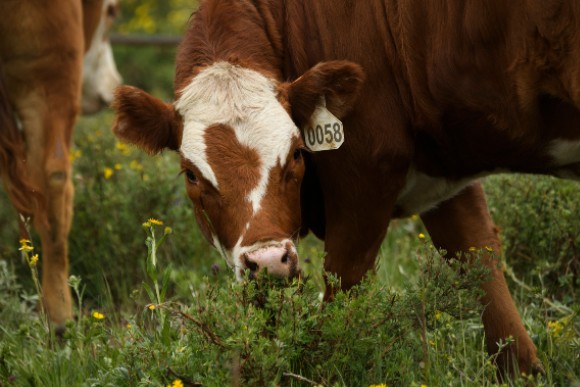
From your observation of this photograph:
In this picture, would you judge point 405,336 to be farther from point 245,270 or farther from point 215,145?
point 215,145

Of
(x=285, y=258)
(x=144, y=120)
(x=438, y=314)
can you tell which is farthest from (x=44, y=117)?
(x=438, y=314)

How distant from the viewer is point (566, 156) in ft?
11.4

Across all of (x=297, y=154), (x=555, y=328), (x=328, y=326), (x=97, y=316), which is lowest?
(x=555, y=328)

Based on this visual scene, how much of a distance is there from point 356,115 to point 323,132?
0.17 meters

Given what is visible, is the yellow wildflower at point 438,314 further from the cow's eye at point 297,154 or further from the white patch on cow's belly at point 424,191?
the cow's eye at point 297,154

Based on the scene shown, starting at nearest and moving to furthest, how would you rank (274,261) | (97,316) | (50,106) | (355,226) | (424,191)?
(274,261) < (97,316) < (355,226) < (424,191) < (50,106)

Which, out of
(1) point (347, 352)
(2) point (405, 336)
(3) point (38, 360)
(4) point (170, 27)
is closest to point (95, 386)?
(3) point (38, 360)

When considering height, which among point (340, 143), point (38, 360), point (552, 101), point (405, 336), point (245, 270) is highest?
point (552, 101)

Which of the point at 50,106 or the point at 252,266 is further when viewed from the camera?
the point at 50,106

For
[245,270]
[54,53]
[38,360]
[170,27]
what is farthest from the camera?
[170,27]

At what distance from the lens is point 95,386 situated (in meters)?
3.35

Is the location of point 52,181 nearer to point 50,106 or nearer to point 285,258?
point 50,106

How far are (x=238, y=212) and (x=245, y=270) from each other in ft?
0.80

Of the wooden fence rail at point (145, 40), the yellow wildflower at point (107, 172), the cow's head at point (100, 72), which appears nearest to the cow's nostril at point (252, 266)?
the yellow wildflower at point (107, 172)
